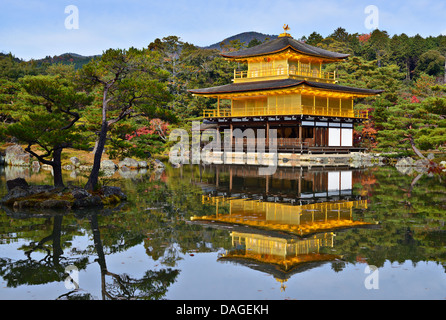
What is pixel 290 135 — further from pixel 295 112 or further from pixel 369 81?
pixel 369 81

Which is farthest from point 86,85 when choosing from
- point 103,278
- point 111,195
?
point 103,278

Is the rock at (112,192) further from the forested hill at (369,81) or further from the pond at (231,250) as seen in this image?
the forested hill at (369,81)

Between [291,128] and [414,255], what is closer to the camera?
[414,255]

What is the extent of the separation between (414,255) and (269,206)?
6.36 m

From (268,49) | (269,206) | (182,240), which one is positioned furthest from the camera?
(268,49)

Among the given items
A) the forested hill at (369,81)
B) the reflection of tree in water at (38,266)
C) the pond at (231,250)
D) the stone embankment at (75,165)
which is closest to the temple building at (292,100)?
the forested hill at (369,81)

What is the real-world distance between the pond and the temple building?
25.4m

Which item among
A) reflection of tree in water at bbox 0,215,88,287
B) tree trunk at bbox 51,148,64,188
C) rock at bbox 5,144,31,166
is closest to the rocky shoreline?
tree trunk at bbox 51,148,64,188

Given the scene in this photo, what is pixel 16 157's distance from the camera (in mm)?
39281

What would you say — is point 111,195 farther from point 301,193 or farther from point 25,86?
point 301,193

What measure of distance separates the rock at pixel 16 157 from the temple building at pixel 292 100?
724 inches

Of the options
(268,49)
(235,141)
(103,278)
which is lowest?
(103,278)

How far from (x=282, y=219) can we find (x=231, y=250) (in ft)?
11.5

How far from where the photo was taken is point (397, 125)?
118ft
